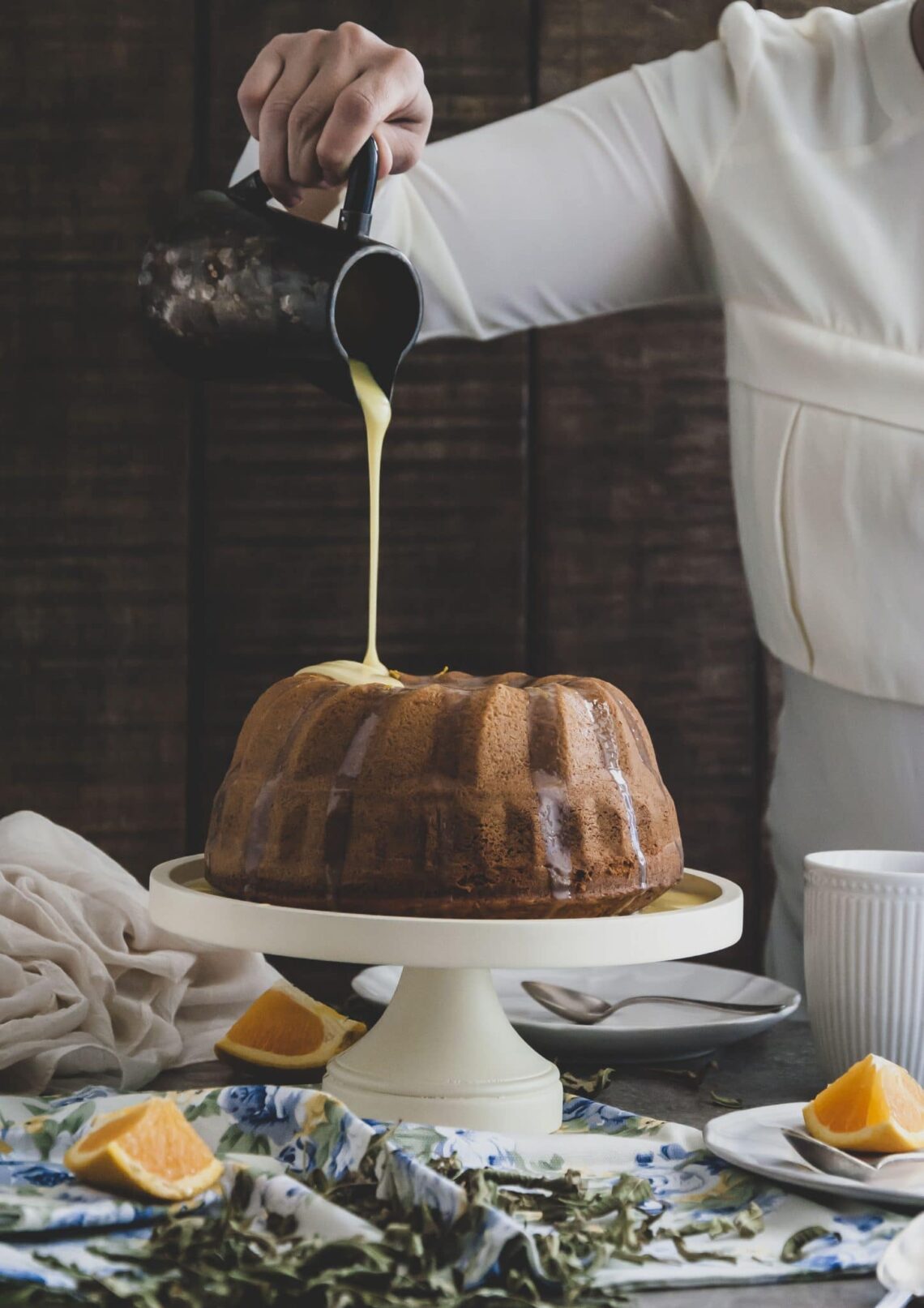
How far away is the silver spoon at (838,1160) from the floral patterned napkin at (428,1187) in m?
0.02

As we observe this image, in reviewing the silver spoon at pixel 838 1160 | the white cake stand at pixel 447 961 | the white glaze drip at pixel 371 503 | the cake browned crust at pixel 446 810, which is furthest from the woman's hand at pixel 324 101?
the silver spoon at pixel 838 1160

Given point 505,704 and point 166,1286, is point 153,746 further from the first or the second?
point 166,1286

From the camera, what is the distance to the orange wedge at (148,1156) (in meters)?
0.76

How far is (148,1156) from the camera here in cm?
77

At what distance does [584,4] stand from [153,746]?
130 cm

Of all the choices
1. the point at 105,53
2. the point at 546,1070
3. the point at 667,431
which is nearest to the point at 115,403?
the point at 105,53

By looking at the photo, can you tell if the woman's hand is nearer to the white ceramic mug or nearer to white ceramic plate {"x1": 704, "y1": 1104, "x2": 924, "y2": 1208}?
the white ceramic mug

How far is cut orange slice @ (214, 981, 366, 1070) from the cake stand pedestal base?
0.09m

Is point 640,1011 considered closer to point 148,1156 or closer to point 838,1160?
point 838,1160

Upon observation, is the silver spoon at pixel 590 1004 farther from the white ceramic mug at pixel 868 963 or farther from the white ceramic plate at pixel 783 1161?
the white ceramic plate at pixel 783 1161

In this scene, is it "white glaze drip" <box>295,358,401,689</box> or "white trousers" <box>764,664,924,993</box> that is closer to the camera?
"white glaze drip" <box>295,358,401,689</box>

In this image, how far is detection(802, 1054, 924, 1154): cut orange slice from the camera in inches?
33.7

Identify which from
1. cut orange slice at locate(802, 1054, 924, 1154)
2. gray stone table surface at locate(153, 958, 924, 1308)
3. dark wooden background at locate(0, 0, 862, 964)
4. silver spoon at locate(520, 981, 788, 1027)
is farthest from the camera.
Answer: dark wooden background at locate(0, 0, 862, 964)

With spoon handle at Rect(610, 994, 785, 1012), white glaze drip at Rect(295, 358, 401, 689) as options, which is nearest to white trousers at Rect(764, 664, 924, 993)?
spoon handle at Rect(610, 994, 785, 1012)
